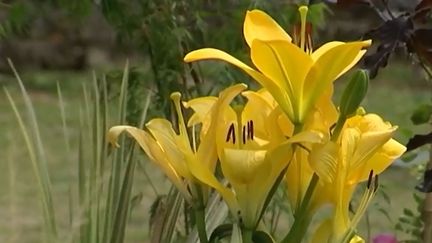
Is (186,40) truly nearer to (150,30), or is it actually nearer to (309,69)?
(150,30)

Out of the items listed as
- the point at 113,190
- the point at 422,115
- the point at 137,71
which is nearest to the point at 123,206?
the point at 113,190

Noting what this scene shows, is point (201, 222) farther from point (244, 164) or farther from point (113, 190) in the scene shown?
point (113, 190)

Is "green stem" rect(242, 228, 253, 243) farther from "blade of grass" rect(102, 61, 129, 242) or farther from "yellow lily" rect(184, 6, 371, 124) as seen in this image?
"blade of grass" rect(102, 61, 129, 242)

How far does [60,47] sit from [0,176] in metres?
3.74

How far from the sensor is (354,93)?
1.27m

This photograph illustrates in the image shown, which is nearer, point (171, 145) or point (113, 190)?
point (171, 145)

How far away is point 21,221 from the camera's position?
5.19 metres

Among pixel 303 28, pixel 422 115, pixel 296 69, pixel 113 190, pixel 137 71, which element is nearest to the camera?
pixel 296 69

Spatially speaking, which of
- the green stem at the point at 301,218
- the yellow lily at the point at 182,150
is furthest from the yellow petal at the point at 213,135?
the green stem at the point at 301,218

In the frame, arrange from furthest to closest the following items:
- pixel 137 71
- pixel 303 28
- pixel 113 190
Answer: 1. pixel 137 71
2. pixel 113 190
3. pixel 303 28

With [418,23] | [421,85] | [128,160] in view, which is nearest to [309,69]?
[128,160]

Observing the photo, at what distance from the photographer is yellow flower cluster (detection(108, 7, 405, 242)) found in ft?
4.14

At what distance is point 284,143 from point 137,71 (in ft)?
4.88

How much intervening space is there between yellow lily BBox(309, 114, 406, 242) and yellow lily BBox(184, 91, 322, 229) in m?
0.03
